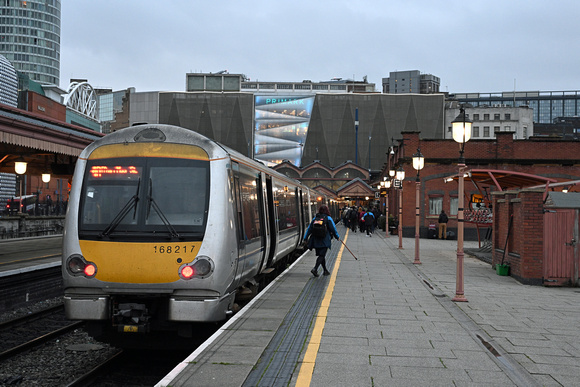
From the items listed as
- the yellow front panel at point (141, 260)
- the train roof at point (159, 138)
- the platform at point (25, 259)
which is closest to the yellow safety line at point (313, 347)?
the yellow front panel at point (141, 260)

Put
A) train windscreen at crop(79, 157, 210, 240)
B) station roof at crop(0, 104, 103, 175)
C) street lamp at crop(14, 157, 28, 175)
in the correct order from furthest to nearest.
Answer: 1. street lamp at crop(14, 157, 28, 175)
2. station roof at crop(0, 104, 103, 175)
3. train windscreen at crop(79, 157, 210, 240)

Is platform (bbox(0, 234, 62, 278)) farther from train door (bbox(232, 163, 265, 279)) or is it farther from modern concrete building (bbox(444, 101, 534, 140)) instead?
modern concrete building (bbox(444, 101, 534, 140))

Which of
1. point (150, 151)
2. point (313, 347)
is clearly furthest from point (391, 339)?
point (150, 151)

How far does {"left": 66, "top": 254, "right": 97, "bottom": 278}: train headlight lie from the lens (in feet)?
23.0

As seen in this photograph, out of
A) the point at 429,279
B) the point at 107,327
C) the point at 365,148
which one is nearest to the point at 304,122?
the point at 365,148

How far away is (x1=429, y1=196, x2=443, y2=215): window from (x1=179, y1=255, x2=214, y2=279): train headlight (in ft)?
92.8

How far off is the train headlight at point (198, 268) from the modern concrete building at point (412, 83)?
155m

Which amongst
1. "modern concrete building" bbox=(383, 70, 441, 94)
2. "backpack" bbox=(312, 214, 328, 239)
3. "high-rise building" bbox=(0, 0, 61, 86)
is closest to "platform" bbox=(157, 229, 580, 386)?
"backpack" bbox=(312, 214, 328, 239)

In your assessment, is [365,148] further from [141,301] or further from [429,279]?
[141,301]

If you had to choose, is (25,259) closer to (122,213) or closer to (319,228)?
(319,228)

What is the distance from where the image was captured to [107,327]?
7238 mm

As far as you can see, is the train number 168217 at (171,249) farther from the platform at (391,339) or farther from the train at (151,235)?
the platform at (391,339)

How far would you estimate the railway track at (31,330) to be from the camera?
28.7 feet

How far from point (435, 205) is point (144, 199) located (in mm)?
28474
